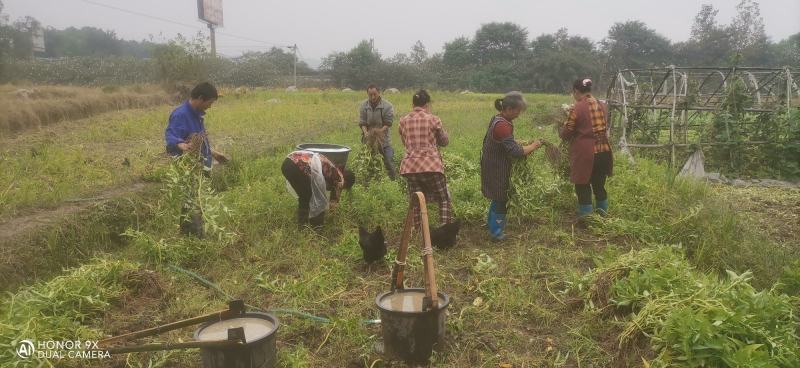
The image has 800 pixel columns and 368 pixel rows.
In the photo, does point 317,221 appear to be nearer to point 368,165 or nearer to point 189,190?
point 189,190

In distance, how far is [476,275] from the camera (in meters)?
4.65

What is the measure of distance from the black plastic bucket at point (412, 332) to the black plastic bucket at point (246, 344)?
26.8 inches

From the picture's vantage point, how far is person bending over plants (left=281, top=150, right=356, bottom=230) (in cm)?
536

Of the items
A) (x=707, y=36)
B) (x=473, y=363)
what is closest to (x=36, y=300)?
(x=473, y=363)

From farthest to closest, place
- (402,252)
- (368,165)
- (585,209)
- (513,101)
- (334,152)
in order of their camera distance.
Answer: (368,165), (334,152), (585,209), (513,101), (402,252)

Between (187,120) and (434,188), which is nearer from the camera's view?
(187,120)

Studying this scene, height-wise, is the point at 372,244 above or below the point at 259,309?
above

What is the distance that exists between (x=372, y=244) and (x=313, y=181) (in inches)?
41.0

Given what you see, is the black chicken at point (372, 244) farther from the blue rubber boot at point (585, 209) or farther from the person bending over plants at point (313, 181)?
the blue rubber boot at point (585, 209)

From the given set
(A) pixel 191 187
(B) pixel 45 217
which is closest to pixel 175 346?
(A) pixel 191 187

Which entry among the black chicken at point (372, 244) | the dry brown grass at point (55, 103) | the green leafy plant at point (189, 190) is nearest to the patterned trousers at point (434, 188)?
the black chicken at point (372, 244)

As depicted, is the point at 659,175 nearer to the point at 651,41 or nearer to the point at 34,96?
the point at 34,96

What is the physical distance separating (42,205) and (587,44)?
178 feet

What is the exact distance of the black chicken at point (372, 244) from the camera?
471cm
